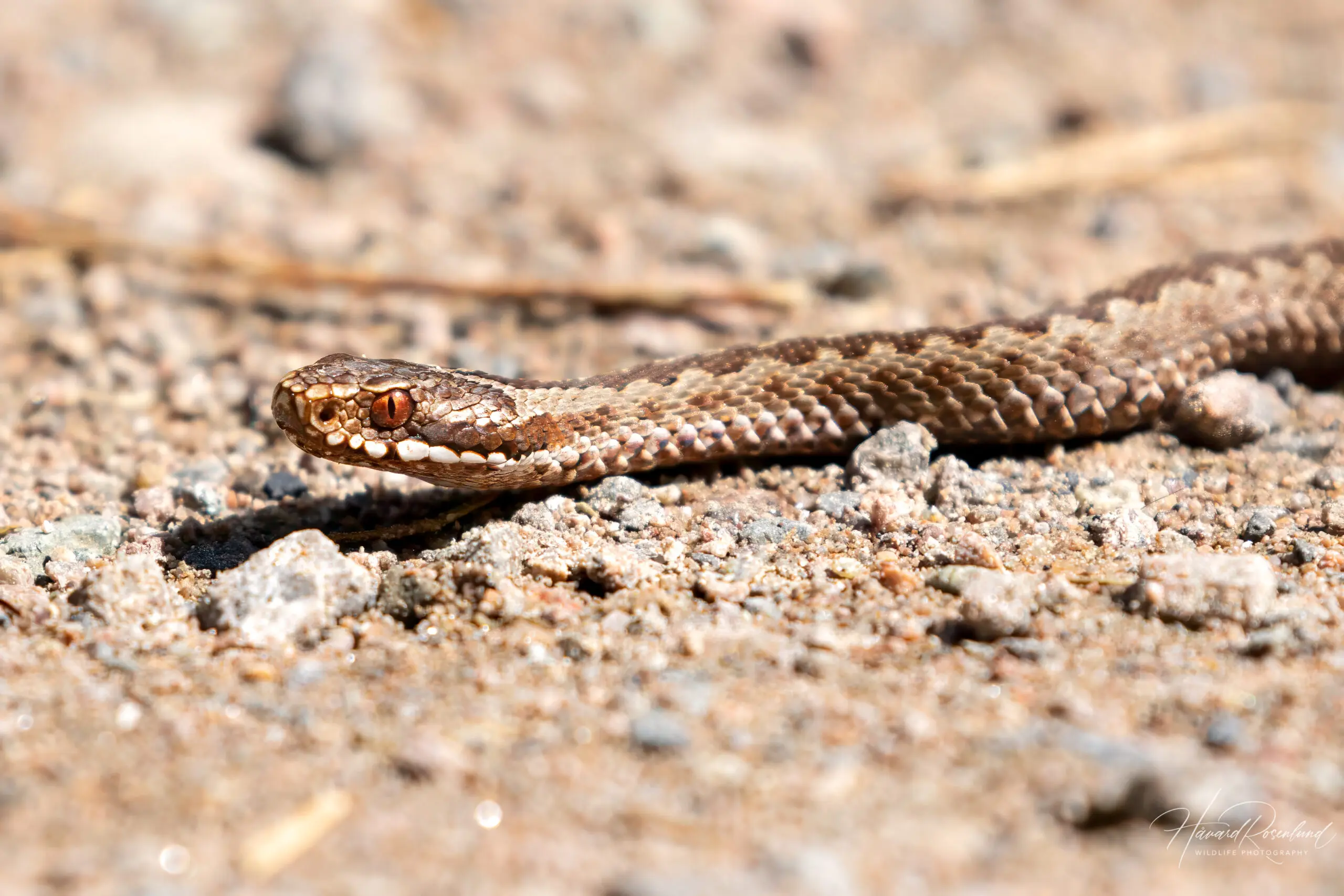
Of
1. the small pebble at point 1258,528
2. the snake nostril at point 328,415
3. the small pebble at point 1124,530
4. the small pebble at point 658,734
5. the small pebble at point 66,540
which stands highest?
the small pebble at point 1258,528

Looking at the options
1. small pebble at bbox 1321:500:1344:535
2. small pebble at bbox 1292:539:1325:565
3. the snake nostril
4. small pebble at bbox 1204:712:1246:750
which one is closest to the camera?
small pebble at bbox 1204:712:1246:750

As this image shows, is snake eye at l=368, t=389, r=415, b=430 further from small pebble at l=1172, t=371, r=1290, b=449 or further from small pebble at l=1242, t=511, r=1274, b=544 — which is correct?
small pebble at l=1172, t=371, r=1290, b=449

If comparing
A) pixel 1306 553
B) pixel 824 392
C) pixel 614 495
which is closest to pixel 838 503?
pixel 824 392

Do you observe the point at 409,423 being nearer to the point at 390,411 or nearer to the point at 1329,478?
the point at 390,411

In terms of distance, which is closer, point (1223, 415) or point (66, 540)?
point (66, 540)

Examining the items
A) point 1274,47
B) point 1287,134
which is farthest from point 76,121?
point 1274,47

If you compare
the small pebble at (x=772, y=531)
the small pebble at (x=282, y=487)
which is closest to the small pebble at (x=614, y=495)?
the small pebble at (x=772, y=531)

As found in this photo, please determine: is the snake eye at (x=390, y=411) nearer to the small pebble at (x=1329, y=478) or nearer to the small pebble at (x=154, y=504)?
the small pebble at (x=154, y=504)

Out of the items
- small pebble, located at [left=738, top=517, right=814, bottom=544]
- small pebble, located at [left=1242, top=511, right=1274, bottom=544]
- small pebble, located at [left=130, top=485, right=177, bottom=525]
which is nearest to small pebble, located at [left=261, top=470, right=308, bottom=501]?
small pebble, located at [left=130, top=485, right=177, bottom=525]
